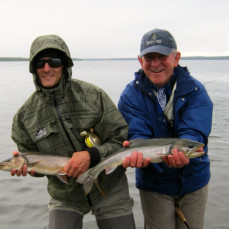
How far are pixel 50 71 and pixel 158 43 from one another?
1.38 m

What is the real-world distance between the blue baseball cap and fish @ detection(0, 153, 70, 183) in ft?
5.54

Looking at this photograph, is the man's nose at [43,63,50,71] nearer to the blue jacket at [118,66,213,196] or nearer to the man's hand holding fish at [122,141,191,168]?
the blue jacket at [118,66,213,196]

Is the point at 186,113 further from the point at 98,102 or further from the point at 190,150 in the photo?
the point at 98,102

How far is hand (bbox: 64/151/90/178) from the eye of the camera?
12.8 ft

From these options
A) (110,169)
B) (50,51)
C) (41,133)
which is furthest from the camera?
(50,51)

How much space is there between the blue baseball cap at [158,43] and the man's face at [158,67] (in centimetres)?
9

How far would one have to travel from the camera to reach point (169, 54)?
162 inches

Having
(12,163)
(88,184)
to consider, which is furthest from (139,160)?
(12,163)

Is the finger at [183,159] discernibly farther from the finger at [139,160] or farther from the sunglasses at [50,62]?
the sunglasses at [50,62]

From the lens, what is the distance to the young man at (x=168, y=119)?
4082 millimetres

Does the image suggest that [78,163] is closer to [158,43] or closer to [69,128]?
[69,128]

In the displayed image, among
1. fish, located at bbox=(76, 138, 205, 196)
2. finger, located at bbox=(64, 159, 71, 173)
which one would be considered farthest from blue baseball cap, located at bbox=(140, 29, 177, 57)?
finger, located at bbox=(64, 159, 71, 173)

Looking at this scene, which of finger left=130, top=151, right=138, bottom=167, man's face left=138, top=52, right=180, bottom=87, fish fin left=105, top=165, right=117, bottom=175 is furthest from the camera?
man's face left=138, top=52, right=180, bottom=87

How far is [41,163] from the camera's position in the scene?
4078 millimetres
